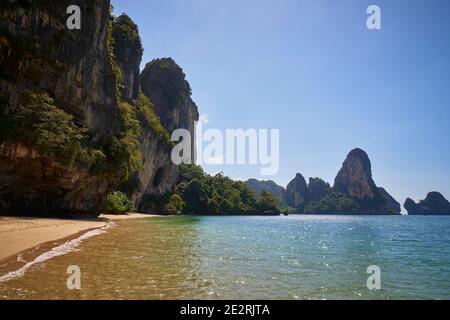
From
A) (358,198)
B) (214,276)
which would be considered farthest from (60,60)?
(358,198)

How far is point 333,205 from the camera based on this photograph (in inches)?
7136

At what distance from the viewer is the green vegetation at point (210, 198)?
257 feet

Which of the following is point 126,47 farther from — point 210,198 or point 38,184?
point 210,198

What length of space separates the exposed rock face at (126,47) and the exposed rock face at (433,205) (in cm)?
19314

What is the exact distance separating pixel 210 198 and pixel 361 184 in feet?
Answer: 383

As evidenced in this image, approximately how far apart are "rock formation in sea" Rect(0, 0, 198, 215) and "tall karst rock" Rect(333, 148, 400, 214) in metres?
160

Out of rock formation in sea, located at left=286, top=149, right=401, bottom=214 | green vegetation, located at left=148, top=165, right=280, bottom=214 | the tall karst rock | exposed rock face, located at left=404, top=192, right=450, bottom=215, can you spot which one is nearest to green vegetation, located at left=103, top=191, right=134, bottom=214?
green vegetation, located at left=148, top=165, right=280, bottom=214

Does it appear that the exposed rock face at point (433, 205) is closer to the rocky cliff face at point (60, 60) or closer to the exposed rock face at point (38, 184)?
the rocky cliff face at point (60, 60)

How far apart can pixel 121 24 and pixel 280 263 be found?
215ft

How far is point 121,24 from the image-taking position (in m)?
64.4

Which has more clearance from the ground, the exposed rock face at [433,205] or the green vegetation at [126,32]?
the green vegetation at [126,32]

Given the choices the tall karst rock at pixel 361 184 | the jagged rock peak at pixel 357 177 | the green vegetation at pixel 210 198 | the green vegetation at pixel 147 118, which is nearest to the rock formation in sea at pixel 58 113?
the green vegetation at pixel 147 118
